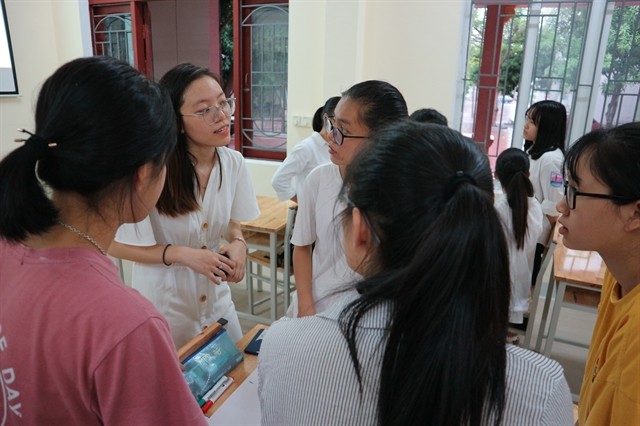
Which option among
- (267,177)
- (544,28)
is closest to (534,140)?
(544,28)

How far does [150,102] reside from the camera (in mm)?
726

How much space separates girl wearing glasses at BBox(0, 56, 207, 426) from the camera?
0.60m

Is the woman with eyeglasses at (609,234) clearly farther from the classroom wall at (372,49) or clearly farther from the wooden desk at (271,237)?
the classroom wall at (372,49)

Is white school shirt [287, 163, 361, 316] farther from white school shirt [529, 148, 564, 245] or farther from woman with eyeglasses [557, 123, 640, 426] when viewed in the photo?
white school shirt [529, 148, 564, 245]

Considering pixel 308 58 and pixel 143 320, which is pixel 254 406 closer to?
pixel 143 320

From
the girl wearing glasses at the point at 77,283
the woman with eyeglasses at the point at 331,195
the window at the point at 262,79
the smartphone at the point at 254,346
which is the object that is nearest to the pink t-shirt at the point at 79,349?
the girl wearing glasses at the point at 77,283

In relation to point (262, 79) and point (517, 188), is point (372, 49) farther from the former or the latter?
point (517, 188)

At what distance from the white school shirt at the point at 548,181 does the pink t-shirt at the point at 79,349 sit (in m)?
2.77

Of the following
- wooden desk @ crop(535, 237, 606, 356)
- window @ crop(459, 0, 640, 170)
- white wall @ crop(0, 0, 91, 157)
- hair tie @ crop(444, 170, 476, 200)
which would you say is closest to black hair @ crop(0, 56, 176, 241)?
hair tie @ crop(444, 170, 476, 200)

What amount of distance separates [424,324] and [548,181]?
112 inches

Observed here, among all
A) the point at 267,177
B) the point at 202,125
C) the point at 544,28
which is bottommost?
the point at 267,177

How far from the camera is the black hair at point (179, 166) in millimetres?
1338

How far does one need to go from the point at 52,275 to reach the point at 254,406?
24.0 inches

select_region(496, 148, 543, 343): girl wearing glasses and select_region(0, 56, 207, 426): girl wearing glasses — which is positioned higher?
select_region(0, 56, 207, 426): girl wearing glasses
